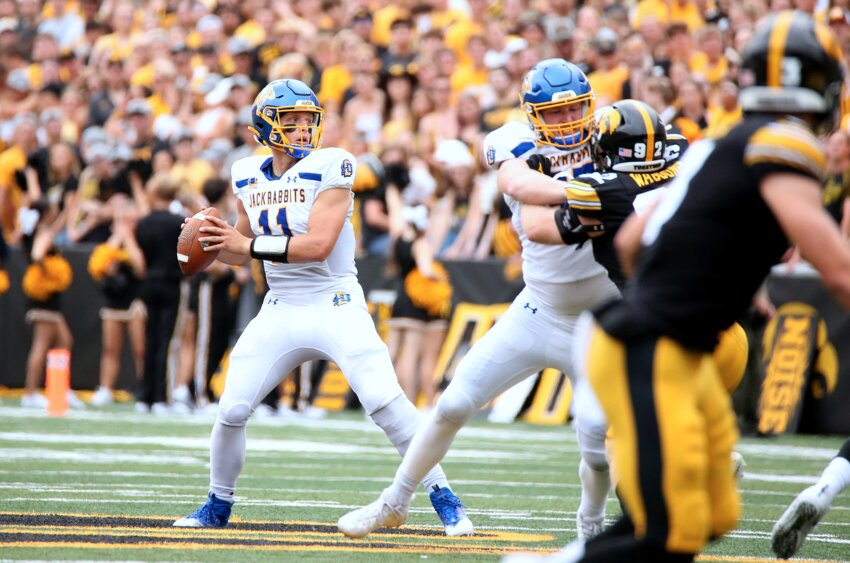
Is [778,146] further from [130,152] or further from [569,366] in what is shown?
[130,152]

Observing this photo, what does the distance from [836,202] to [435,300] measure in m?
3.81

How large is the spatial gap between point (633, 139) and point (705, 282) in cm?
214

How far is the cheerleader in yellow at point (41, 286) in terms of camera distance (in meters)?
14.6

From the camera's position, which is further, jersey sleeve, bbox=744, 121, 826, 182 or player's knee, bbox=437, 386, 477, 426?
player's knee, bbox=437, 386, 477, 426

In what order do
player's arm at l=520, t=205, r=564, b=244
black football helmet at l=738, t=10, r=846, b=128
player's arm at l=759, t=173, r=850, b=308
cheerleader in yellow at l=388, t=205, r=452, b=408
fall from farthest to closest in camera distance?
cheerleader in yellow at l=388, t=205, r=452, b=408 < player's arm at l=520, t=205, r=564, b=244 < black football helmet at l=738, t=10, r=846, b=128 < player's arm at l=759, t=173, r=850, b=308

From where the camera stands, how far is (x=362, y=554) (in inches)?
219

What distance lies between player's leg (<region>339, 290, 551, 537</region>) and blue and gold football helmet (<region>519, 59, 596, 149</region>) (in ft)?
2.56

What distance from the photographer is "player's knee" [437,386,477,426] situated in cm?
579

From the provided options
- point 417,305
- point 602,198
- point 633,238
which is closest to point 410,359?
point 417,305

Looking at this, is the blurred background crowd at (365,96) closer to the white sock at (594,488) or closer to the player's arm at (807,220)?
the white sock at (594,488)

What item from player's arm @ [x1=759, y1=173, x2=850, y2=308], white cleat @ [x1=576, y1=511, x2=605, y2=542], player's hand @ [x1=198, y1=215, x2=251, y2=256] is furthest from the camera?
player's hand @ [x1=198, y1=215, x2=251, y2=256]

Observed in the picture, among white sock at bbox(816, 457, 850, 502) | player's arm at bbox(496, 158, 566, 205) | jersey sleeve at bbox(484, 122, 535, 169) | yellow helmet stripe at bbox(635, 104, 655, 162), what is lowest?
white sock at bbox(816, 457, 850, 502)

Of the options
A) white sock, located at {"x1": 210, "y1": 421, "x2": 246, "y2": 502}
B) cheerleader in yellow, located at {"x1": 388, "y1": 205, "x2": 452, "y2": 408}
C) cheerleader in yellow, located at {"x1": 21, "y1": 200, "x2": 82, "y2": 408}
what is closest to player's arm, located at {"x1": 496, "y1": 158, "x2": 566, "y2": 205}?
white sock, located at {"x1": 210, "y1": 421, "x2": 246, "y2": 502}

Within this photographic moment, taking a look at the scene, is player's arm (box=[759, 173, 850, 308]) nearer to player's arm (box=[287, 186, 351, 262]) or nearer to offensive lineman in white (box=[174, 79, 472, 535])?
offensive lineman in white (box=[174, 79, 472, 535])
